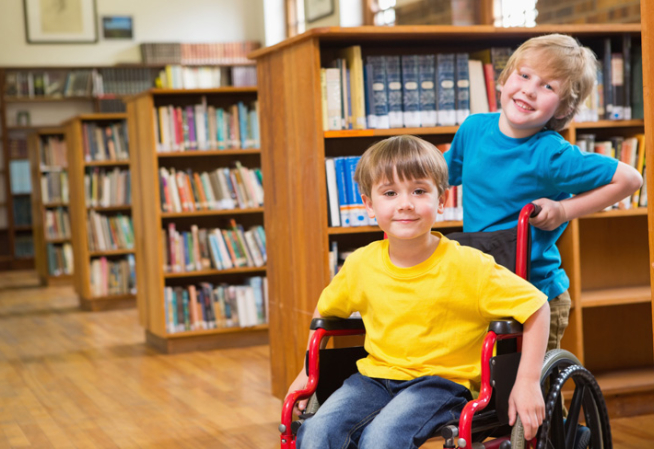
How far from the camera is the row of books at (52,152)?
29.3ft

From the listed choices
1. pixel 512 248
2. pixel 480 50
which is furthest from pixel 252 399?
pixel 512 248

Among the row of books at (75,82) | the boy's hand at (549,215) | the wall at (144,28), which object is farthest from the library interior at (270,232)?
the wall at (144,28)

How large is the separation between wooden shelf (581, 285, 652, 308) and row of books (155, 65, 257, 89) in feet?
25.9

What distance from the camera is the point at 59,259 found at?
8.98 m

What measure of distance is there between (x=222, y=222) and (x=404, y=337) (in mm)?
3748

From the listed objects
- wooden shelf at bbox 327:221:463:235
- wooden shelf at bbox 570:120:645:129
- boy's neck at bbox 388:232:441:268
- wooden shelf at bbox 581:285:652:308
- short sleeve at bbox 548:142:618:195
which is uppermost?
wooden shelf at bbox 570:120:645:129

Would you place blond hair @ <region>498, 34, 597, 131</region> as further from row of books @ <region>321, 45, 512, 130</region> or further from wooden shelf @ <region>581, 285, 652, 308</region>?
wooden shelf @ <region>581, 285, 652, 308</region>

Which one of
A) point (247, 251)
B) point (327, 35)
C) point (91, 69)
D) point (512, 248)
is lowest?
point (247, 251)

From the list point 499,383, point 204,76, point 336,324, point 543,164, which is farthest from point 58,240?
point 499,383

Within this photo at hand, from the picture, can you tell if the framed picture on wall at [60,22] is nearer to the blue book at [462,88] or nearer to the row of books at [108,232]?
the row of books at [108,232]

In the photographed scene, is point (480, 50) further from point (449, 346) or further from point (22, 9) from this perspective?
point (22, 9)

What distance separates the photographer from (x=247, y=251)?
5254mm

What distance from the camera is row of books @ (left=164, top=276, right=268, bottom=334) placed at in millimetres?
5094

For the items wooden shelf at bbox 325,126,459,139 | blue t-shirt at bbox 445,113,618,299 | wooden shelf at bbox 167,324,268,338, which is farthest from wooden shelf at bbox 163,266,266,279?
blue t-shirt at bbox 445,113,618,299
